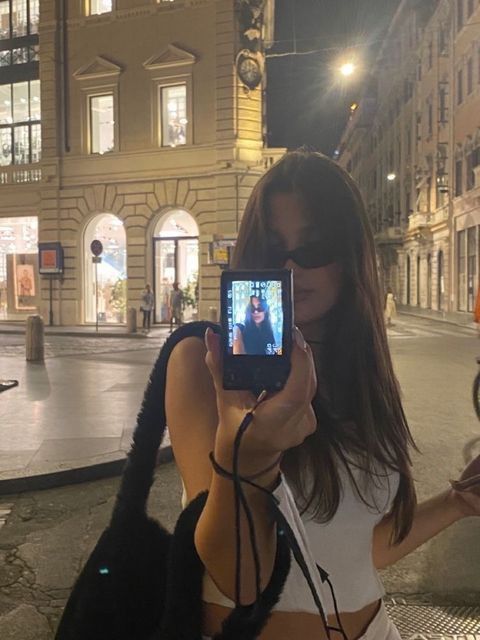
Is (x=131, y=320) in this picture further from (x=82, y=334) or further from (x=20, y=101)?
(x=20, y=101)

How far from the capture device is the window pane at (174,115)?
24.9 meters

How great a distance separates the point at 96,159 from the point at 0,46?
7337 mm

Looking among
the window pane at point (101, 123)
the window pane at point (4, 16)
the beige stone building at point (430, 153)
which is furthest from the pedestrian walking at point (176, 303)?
the window pane at point (4, 16)

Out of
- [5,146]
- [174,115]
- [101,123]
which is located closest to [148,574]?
[174,115]

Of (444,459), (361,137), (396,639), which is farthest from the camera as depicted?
(361,137)

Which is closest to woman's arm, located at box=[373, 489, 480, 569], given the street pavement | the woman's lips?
the street pavement

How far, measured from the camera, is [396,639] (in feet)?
4.67

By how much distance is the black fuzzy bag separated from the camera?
3.45 feet

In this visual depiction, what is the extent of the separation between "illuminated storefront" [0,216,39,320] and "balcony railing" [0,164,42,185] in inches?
61.6

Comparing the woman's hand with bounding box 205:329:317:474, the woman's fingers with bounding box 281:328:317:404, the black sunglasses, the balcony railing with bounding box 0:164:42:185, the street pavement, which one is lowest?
the street pavement

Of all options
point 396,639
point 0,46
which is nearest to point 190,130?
point 0,46

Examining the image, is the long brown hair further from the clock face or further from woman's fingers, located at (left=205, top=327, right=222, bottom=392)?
the clock face

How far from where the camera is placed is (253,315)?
1.07 m

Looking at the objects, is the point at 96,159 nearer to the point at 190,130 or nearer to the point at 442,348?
the point at 190,130
